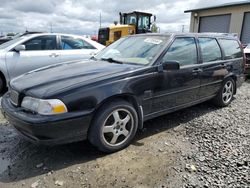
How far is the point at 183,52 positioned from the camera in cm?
404

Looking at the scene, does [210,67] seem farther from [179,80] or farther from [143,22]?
[143,22]

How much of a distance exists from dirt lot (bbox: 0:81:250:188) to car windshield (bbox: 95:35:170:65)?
3.98 ft

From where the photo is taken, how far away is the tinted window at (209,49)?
14.5 ft

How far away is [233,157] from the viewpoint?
10.1 feet

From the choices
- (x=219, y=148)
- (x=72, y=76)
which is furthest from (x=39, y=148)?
(x=219, y=148)

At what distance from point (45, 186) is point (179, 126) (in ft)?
8.07

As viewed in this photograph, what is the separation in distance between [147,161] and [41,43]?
4845mm

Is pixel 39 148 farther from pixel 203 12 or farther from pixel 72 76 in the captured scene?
pixel 203 12

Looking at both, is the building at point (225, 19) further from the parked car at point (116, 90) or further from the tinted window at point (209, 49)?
the parked car at point (116, 90)

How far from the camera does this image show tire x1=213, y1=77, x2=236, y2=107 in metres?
5.03

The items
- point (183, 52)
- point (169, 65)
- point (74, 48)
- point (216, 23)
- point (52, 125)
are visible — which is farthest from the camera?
point (216, 23)

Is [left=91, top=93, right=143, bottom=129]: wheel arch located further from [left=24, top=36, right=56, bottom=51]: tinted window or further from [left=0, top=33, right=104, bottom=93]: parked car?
[left=24, top=36, right=56, bottom=51]: tinted window

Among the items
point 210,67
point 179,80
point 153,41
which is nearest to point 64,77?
point 153,41

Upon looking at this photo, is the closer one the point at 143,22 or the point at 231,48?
the point at 231,48
